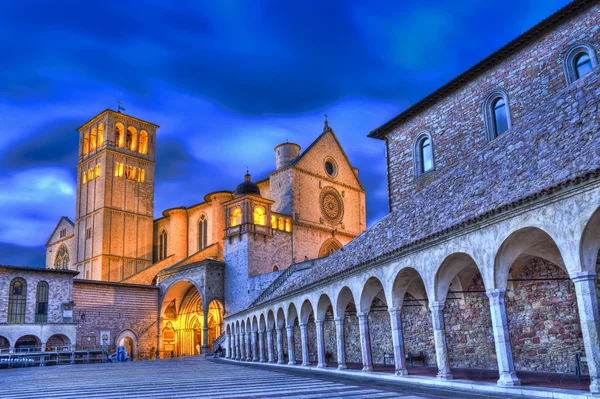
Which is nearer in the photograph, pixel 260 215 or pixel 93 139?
pixel 260 215

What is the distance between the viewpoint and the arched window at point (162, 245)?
6365 cm

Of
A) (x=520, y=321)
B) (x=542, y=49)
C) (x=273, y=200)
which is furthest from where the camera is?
(x=273, y=200)

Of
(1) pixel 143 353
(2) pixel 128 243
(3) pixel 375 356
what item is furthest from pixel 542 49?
(2) pixel 128 243

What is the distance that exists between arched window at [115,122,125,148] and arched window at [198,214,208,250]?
14.1 meters

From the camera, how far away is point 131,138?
66.8 metres

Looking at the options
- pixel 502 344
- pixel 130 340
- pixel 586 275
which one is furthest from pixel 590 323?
pixel 130 340

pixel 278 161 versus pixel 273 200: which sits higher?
pixel 278 161

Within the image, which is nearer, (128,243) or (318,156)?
(318,156)

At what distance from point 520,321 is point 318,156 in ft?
129

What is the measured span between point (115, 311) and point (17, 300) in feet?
27.9

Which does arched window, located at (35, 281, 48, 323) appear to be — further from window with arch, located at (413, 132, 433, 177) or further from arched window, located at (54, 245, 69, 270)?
window with arch, located at (413, 132, 433, 177)

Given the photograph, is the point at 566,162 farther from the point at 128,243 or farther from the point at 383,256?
the point at 128,243

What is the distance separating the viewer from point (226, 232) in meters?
48.7

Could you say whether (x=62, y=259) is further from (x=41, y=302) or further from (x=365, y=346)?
(x=365, y=346)
